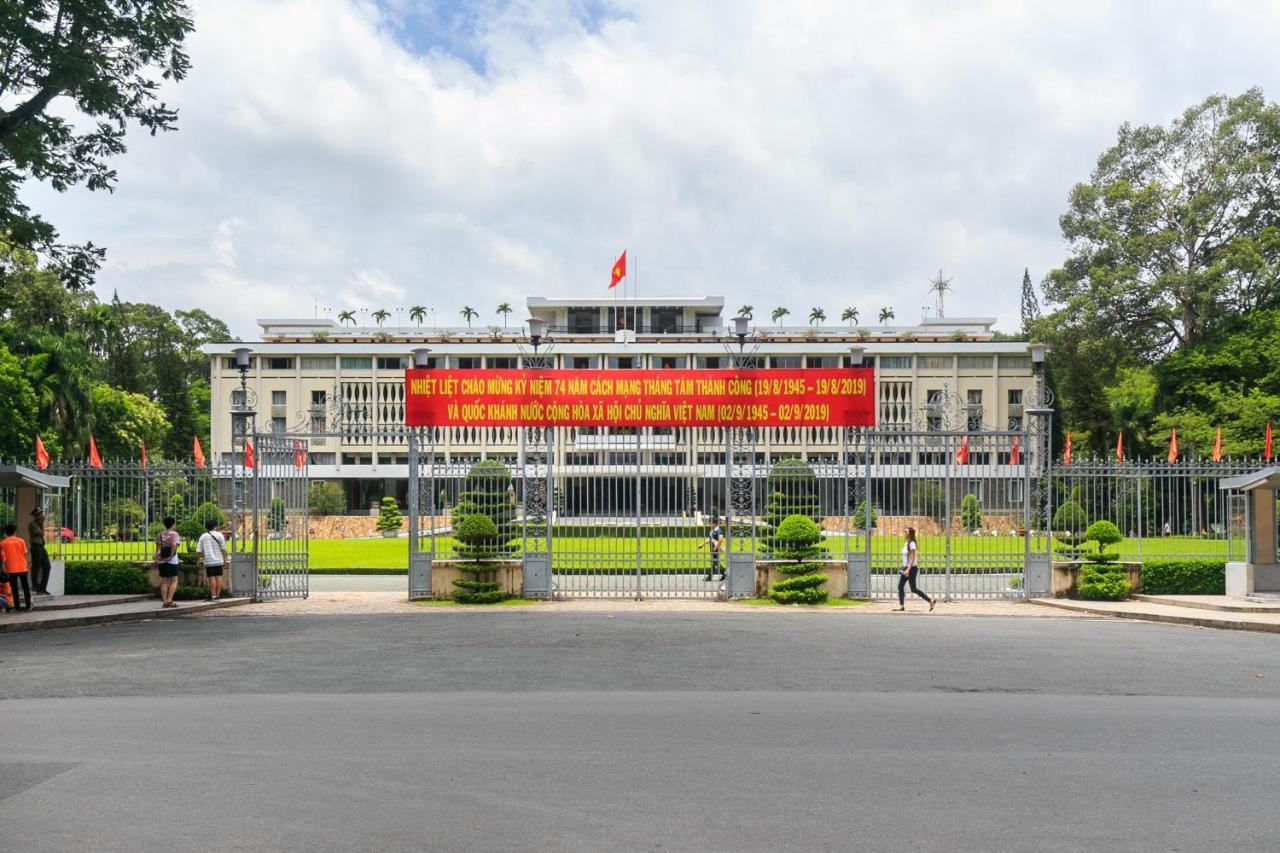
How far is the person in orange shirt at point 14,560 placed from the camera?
18250 mm

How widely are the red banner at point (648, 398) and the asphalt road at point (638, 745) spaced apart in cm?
699

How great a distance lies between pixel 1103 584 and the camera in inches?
820

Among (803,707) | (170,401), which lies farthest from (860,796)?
(170,401)

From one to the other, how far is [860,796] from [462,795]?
95.2 inches

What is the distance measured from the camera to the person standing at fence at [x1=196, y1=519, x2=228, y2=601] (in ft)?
66.7

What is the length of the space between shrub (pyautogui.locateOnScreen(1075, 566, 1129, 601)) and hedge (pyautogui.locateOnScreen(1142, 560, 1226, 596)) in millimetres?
522

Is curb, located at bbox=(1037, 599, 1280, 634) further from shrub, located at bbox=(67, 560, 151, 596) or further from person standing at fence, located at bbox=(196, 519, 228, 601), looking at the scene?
shrub, located at bbox=(67, 560, 151, 596)

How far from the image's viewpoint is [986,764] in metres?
7.64

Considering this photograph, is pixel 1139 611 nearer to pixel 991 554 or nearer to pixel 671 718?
pixel 991 554

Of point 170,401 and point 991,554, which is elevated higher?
point 170,401

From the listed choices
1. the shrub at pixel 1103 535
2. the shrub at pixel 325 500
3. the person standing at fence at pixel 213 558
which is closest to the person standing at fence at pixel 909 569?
the shrub at pixel 1103 535

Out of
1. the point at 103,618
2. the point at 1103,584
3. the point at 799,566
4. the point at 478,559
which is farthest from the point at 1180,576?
the point at 103,618

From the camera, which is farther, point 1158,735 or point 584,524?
point 584,524

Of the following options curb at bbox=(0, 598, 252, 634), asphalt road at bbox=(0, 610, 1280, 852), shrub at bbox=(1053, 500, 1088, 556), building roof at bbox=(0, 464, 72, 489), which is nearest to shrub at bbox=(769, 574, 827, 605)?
shrub at bbox=(1053, 500, 1088, 556)
